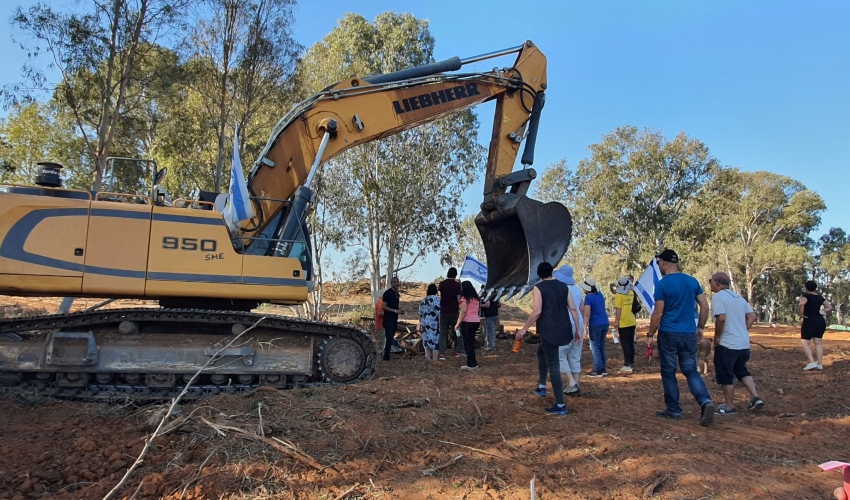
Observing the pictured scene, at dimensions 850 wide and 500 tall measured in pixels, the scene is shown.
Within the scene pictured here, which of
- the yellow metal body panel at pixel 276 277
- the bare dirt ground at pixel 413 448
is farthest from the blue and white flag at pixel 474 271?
the yellow metal body panel at pixel 276 277

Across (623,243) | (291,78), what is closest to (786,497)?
(291,78)

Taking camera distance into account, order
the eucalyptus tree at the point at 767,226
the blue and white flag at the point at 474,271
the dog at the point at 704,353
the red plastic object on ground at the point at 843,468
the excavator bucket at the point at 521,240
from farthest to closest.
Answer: the eucalyptus tree at the point at 767,226, the blue and white flag at the point at 474,271, the excavator bucket at the point at 521,240, the dog at the point at 704,353, the red plastic object on ground at the point at 843,468

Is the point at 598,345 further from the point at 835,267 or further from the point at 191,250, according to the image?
the point at 835,267

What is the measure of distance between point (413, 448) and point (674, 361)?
116 inches

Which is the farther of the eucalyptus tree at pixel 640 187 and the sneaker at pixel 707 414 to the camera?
the eucalyptus tree at pixel 640 187

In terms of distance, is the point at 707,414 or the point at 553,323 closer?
the point at 707,414

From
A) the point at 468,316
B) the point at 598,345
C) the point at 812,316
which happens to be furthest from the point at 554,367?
the point at 812,316

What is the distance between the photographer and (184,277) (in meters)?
6.26

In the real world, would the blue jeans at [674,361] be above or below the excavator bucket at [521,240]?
below

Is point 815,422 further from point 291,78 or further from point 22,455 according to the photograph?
point 291,78

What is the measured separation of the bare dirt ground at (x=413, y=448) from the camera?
11.7 feet

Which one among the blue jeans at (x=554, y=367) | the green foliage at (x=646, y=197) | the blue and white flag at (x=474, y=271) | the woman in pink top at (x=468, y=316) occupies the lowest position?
the blue jeans at (x=554, y=367)

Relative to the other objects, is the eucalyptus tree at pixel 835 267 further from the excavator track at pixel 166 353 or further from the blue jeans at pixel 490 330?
the excavator track at pixel 166 353

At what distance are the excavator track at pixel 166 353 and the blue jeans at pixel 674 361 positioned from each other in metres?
3.52
